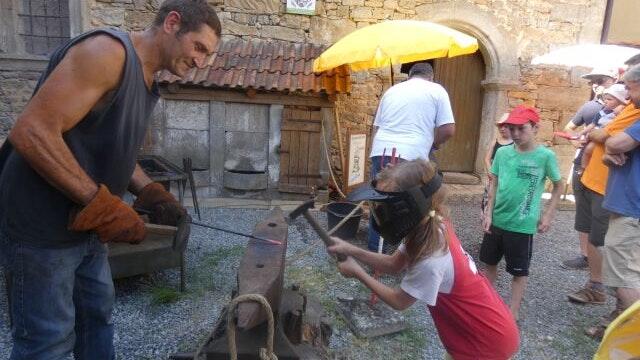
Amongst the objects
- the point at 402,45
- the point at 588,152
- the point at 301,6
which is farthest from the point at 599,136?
the point at 301,6

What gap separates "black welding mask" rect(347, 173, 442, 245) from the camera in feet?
5.47

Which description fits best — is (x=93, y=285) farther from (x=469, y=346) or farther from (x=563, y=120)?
(x=563, y=120)

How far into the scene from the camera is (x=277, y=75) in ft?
20.2

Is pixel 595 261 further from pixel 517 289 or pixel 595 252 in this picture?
pixel 517 289

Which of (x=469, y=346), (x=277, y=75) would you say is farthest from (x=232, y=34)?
(x=469, y=346)

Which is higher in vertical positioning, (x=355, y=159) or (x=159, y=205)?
(x=159, y=205)

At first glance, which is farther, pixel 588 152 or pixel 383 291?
pixel 588 152

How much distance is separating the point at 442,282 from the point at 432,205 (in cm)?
35

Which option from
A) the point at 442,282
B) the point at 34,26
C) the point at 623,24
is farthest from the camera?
the point at 623,24

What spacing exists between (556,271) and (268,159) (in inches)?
156

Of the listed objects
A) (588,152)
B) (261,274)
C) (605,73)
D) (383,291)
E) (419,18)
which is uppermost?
(419,18)

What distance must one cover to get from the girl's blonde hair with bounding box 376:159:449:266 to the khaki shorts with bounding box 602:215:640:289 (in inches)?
71.6

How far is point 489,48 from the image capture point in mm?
7230

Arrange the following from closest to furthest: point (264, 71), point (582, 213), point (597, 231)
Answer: point (597, 231), point (582, 213), point (264, 71)
